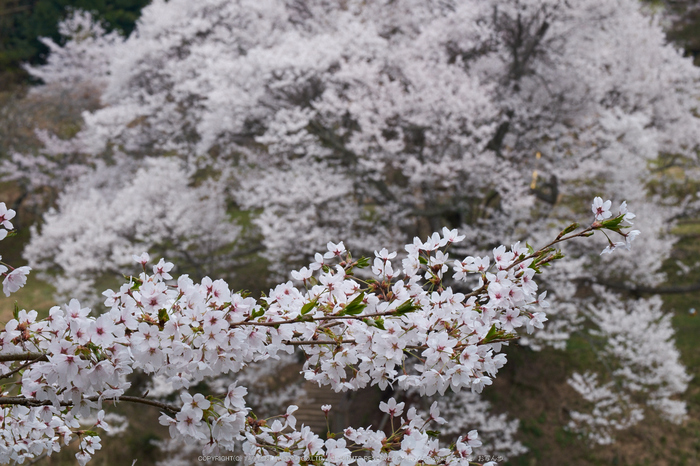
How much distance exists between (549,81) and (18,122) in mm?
16700

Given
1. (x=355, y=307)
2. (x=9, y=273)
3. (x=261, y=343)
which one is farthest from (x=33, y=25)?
(x=355, y=307)

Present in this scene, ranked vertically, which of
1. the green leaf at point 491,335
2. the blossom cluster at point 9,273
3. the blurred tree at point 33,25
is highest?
the green leaf at point 491,335

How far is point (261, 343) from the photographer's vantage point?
4.35ft

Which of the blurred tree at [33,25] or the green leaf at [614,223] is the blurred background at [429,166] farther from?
the blurred tree at [33,25]

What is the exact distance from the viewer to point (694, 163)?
Result: 11.3 meters

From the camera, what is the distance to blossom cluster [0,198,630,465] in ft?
3.97

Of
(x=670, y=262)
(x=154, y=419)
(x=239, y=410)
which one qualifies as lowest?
(x=154, y=419)

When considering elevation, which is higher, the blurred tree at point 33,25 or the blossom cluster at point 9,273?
the blossom cluster at point 9,273

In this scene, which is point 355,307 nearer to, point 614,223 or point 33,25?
point 614,223

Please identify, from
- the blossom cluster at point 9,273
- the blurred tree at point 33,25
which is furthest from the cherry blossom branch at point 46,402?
the blurred tree at point 33,25

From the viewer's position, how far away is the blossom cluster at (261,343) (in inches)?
47.6

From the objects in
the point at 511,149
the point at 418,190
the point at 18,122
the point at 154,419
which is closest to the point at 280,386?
the point at 154,419

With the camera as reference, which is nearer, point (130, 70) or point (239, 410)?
point (239, 410)

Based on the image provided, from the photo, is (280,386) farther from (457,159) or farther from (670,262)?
(670,262)
